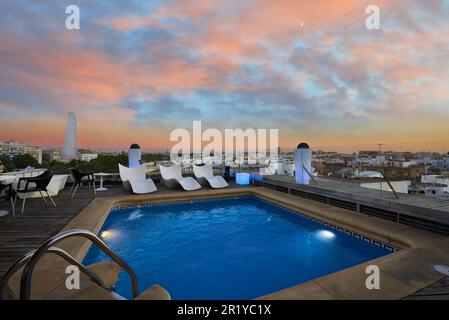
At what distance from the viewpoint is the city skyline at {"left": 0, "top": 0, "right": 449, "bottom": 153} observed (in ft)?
20.6

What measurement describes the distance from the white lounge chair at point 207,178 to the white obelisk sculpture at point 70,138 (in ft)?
12.9

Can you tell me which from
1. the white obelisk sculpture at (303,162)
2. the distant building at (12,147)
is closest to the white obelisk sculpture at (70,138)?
the distant building at (12,147)

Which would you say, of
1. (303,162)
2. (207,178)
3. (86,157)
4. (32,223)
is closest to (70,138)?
(86,157)

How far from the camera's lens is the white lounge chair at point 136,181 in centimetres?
674

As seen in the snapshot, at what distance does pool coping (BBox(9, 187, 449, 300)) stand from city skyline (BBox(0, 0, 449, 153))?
9.27ft

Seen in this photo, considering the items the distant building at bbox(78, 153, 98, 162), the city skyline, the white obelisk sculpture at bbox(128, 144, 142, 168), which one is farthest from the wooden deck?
the city skyline

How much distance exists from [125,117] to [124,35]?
5268 mm

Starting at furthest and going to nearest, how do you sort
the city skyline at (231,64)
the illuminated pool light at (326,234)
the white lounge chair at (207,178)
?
the white lounge chair at (207,178)
the city skyline at (231,64)
the illuminated pool light at (326,234)

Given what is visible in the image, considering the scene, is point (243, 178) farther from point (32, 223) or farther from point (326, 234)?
point (32, 223)

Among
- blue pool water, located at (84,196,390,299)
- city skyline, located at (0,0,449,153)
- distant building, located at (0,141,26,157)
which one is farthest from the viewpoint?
distant building, located at (0,141,26,157)

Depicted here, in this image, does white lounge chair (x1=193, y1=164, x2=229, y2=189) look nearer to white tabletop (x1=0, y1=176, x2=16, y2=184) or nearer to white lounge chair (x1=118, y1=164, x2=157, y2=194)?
white lounge chair (x1=118, y1=164, x2=157, y2=194)

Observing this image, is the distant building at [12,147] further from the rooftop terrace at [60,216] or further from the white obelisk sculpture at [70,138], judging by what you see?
the rooftop terrace at [60,216]

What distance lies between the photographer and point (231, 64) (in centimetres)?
951
